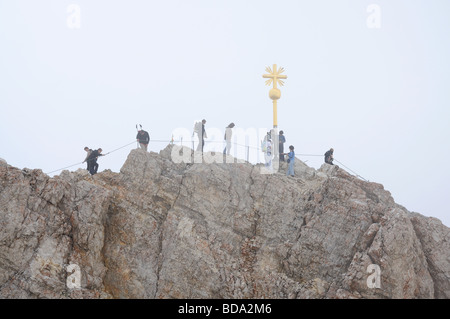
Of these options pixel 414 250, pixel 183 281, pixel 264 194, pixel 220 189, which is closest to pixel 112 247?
pixel 183 281

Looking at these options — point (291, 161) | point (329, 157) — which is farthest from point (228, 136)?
point (329, 157)

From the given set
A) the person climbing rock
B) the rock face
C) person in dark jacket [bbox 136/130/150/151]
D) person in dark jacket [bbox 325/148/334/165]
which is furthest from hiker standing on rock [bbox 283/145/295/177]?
person in dark jacket [bbox 136/130/150/151]

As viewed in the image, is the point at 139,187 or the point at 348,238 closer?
the point at 348,238

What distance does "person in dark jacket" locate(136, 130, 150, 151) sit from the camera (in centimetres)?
3256

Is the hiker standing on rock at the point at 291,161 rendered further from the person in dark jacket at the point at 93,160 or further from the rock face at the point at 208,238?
the person in dark jacket at the point at 93,160

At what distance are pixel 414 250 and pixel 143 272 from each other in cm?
1482

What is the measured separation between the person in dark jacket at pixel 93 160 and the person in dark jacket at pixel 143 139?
269 centimetres

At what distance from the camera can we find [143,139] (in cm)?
3259

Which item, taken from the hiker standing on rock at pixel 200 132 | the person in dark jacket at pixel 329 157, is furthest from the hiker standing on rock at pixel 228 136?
the person in dark jacket at pixel 329 157

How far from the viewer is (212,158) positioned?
31281mm

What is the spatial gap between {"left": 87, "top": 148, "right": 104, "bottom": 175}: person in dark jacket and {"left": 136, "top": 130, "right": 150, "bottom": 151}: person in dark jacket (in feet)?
8.82

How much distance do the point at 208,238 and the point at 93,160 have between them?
31.9 ft

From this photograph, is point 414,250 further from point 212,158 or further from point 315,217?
point 212,158
